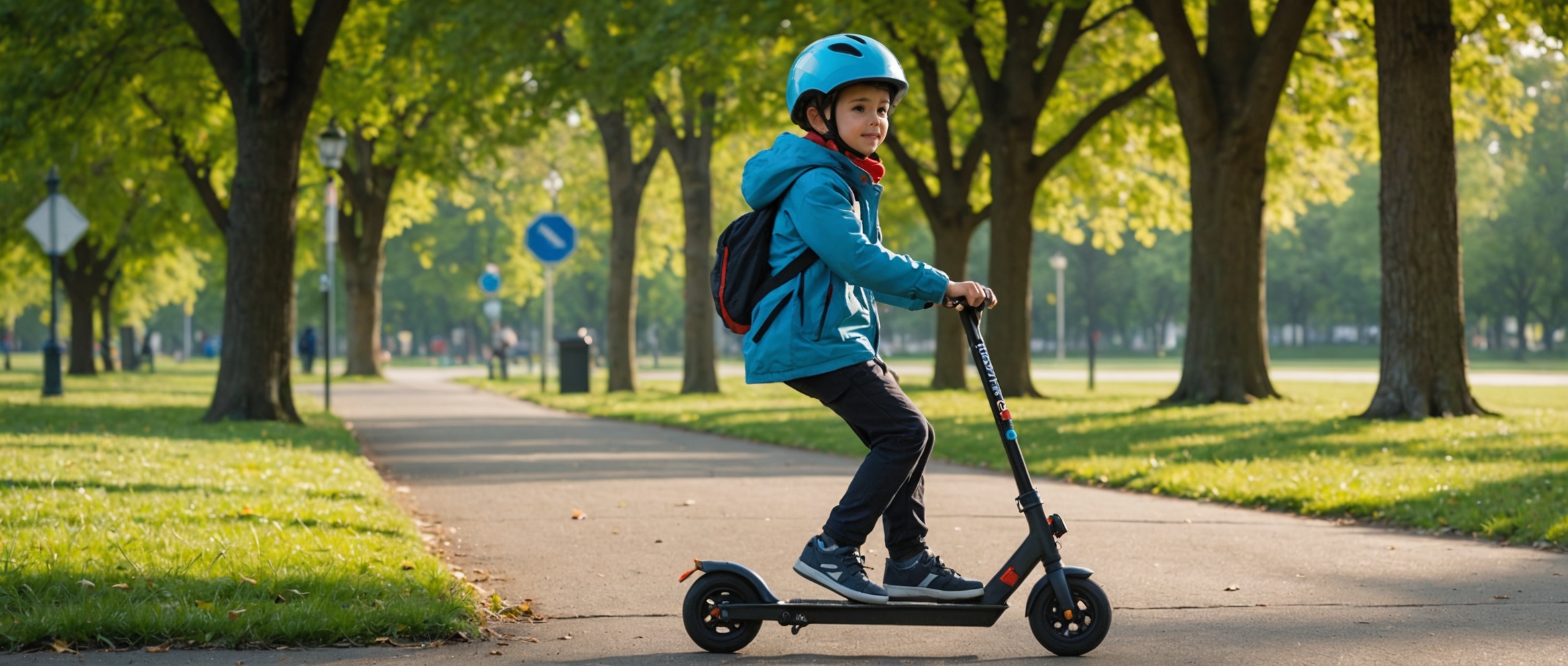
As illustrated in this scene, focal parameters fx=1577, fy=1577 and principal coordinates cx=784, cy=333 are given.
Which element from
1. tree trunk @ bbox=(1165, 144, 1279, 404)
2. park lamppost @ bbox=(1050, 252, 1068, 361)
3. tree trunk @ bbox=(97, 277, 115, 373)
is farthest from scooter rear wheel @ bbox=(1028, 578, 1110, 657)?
park lamppost @ bbox=(1050, 252, 1068, 361)

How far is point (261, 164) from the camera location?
15.1m

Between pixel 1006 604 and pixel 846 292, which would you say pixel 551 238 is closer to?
pixel 846 292

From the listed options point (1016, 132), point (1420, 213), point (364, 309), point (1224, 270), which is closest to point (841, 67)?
point (1420, 213)

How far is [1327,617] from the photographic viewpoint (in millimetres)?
5082

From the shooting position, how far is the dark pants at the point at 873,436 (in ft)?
14.4

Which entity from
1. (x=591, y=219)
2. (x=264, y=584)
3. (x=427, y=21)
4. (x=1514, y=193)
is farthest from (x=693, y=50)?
(x=1514, y=193)

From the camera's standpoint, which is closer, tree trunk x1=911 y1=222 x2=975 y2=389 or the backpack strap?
the backpack strap

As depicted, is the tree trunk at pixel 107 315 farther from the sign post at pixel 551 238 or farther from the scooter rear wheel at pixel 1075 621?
the scooter rear wheel at pixel 1075 621

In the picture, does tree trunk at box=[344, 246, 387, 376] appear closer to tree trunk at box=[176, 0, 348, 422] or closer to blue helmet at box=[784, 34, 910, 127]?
tree trunk at box=[176, 0, 348, 422]

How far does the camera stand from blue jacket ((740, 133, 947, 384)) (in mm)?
4297

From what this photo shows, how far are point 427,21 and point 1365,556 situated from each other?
44.6 ft

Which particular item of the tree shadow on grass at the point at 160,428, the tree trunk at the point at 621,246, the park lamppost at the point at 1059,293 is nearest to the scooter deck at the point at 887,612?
the tree shadow on grass at the point at 160,428

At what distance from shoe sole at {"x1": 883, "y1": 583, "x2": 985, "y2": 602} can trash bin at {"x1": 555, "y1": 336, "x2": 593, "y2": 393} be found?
831 inches

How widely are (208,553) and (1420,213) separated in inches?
450
